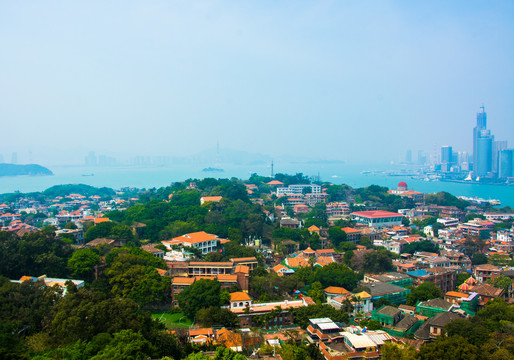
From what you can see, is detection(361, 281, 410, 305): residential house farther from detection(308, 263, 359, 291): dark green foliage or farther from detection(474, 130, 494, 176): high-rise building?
detection(474, 130, 494, 176): high-rise building

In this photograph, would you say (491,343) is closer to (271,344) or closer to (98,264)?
(271,344)

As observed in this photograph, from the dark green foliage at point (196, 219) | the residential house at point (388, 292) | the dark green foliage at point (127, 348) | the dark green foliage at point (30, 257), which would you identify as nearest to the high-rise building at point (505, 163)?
the dark green foliage at point (196, 219)

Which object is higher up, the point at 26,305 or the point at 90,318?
the point at 90,318

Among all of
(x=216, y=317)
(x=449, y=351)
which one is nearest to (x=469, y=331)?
(x=449, y=351)

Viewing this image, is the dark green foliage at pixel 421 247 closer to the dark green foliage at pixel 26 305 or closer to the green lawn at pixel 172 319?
the green lawn at pixel 172 319

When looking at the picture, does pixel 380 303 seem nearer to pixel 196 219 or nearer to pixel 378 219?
pixel 196 219

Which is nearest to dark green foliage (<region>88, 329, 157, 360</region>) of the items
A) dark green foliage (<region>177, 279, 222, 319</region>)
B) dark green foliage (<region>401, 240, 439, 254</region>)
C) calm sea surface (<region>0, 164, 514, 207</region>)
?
dark green foliage (<region>177, 279, 222, 319</region>)

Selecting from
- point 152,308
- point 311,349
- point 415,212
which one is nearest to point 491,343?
point 311,349
